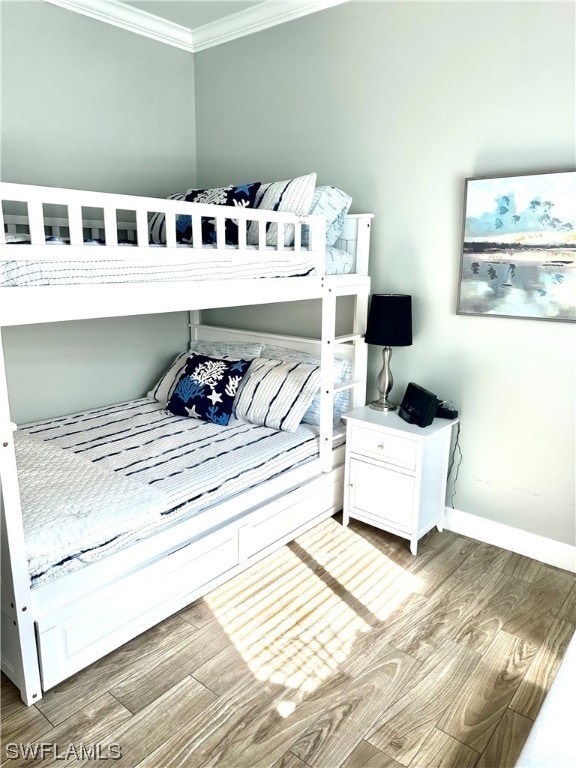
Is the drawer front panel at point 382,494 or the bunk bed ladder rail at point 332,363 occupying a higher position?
the bunk bed ladder rail at point 332,363

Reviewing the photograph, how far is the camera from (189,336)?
148 inches

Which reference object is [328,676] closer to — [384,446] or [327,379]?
[384,446]

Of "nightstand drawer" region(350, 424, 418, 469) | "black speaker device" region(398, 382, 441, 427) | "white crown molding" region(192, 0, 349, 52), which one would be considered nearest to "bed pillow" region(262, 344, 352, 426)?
"nightstand drawer" region(350, 424, 418, 469)

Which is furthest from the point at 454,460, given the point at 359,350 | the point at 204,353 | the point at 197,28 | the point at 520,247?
the point at 197,28

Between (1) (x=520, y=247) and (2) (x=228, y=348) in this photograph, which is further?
(2) (x=228, y=348)

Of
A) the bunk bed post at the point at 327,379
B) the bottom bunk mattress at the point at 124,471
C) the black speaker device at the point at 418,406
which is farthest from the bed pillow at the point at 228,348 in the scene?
the black speaker device at the point at 418,406

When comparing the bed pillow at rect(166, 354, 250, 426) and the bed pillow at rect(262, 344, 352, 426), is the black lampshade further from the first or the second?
the bed pillow at rect(166, 354, 250, 426)

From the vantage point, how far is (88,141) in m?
3.05

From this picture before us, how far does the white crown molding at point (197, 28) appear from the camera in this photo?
9.50 ft

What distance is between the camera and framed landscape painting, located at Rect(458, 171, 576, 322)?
2279 mm

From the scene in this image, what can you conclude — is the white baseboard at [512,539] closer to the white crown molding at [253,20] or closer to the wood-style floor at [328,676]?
the wood-style floor at [328,676]

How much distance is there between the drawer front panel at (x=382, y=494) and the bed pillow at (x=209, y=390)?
74 cm

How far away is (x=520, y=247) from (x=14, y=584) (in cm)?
232

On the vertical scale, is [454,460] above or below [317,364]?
below
